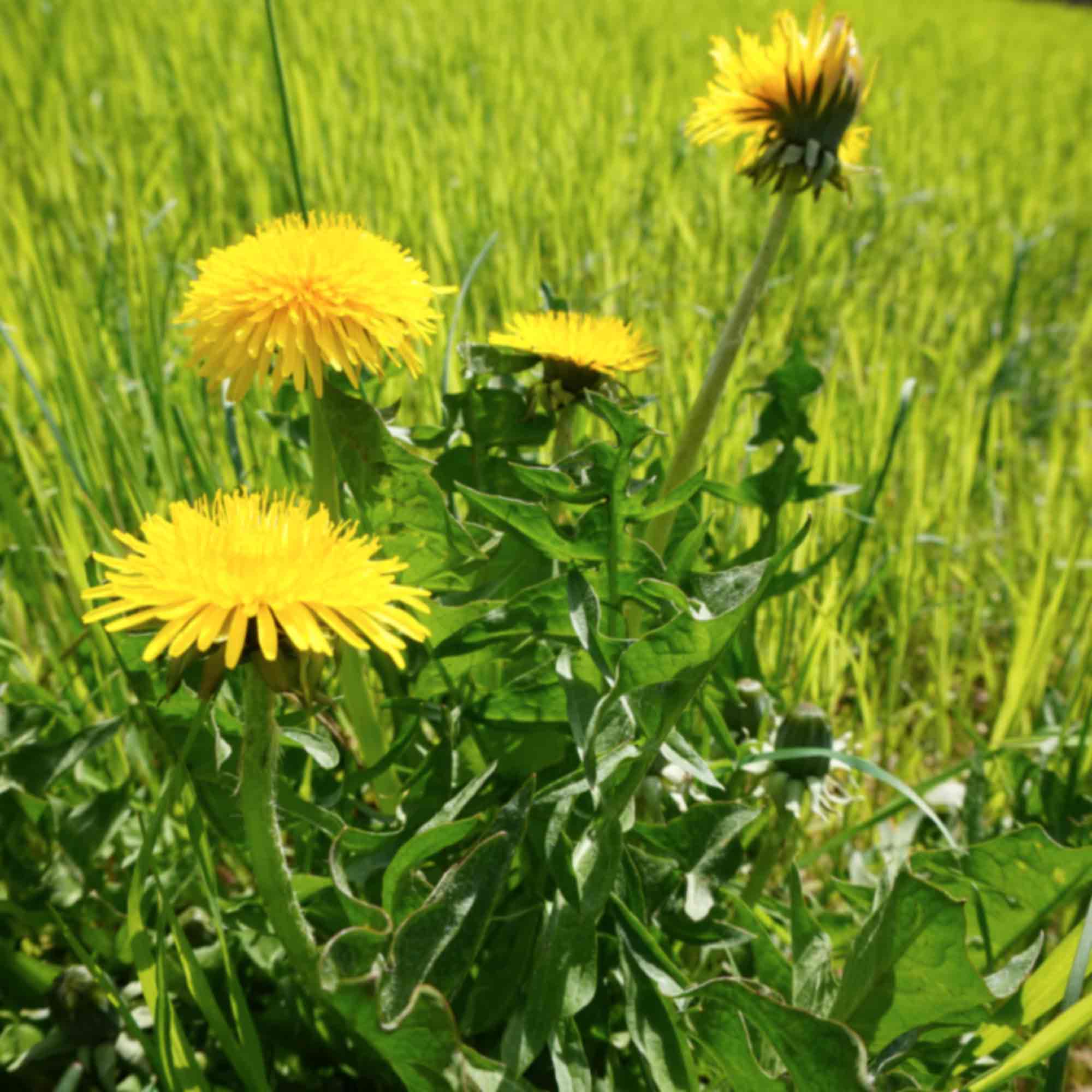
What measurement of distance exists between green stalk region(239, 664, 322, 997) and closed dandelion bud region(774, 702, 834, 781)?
35 centimetres

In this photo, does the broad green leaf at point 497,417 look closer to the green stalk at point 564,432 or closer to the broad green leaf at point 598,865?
the green stalk at point 564,432

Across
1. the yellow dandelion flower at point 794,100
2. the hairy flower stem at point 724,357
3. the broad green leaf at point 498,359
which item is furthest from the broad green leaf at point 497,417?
the yellow dandelion flower at point 794,100

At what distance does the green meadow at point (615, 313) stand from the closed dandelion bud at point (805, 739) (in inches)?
3.1

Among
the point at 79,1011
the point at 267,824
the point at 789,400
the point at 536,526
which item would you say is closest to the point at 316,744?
the point at 267,824

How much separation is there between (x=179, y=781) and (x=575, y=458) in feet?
0.97

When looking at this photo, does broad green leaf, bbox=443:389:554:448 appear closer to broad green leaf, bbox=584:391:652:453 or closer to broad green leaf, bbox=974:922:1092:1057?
broad green leaf, bbox=584:391:652:453

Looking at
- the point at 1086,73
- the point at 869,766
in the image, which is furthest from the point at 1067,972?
the point at 1086,73

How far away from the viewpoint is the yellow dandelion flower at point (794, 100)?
677mm

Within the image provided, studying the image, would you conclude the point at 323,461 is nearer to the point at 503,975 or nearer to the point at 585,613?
the point at 585,613

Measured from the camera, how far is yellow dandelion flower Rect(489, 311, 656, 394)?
72 cm

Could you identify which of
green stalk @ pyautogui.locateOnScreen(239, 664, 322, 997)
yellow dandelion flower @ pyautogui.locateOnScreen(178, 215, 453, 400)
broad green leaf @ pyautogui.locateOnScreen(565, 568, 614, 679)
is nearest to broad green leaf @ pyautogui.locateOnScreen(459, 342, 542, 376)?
yellow dandelion flower @ pyautogui.locateOnScreen(178, 215, 453, 400)

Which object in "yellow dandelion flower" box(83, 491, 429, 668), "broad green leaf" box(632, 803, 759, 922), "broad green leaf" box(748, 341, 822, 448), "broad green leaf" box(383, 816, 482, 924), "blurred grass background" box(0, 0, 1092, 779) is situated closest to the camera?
"yellow dandelion flower" box(83, 491, 429, 668)

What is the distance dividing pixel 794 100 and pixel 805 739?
0.43m

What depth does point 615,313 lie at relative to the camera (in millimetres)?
1533
